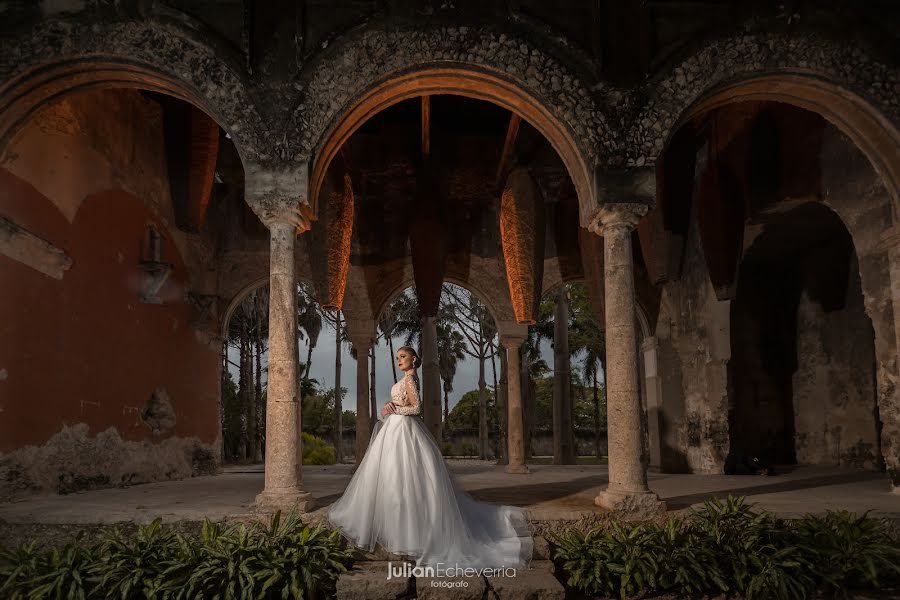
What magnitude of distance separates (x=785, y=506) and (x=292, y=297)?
5297 mm

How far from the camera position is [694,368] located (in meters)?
12.6

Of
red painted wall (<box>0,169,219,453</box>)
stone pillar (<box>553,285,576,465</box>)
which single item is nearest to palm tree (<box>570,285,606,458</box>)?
stone pillar (<box>553,285,576,465</box>)

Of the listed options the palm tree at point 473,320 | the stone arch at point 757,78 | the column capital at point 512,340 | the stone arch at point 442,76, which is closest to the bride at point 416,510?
the stone arch at point 442,76

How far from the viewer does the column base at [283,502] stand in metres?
6.34

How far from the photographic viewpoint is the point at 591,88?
7234 mm

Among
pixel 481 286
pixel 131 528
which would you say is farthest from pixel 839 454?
pixel 131 528

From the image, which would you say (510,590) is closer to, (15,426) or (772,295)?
(15,426)

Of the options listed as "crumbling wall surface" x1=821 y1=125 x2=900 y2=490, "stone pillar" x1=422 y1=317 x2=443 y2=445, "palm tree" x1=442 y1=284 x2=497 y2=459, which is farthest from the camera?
"palm tree" x1=442 y1=284 x2=497 y2=459

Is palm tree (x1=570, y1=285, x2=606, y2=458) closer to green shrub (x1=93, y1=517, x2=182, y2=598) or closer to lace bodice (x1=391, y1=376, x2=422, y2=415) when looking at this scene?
lace bodice (x1=391, y1=376, x2=422, y2=415)

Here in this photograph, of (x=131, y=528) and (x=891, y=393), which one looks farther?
(x=891, y=393)

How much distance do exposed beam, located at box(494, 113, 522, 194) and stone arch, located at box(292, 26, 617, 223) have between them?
7.08 feet

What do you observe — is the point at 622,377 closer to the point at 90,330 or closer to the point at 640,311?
the point at 90,330

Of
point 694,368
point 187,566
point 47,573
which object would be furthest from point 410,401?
point 694,368

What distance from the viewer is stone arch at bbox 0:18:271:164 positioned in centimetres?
686
